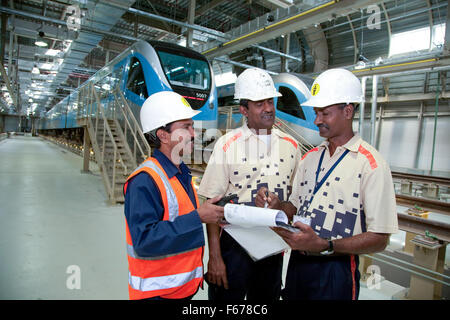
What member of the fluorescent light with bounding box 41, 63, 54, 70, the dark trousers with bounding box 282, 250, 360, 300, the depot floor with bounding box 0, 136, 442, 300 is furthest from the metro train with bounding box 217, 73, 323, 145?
the fluorescent light with bounding box 41, 63, 54, 70

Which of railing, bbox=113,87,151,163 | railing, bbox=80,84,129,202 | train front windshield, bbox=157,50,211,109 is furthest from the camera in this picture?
train front windshield, bbox=157,50,211,109

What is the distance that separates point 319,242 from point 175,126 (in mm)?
1019

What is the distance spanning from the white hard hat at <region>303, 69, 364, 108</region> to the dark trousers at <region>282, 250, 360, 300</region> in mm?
845

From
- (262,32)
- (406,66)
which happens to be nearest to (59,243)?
(262,32)

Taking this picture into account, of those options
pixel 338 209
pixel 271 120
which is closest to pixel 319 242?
pixel 338 209

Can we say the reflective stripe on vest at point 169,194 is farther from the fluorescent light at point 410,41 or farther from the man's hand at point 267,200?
the fluorescent light at point 410,41

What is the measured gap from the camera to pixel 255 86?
2023 mm

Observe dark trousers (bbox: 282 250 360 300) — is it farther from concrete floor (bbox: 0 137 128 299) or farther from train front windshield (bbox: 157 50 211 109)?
train front windshield (bbox: 157 50 211 109)

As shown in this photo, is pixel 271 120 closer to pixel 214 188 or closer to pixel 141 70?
pixel 214 188

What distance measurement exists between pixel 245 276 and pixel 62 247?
317cm

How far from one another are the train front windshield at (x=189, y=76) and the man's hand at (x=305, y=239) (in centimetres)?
679

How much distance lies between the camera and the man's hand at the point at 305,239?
1359 mm

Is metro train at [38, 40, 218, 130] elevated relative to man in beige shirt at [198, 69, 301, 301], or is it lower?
elevated

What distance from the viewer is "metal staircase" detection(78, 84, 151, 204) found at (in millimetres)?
6735
